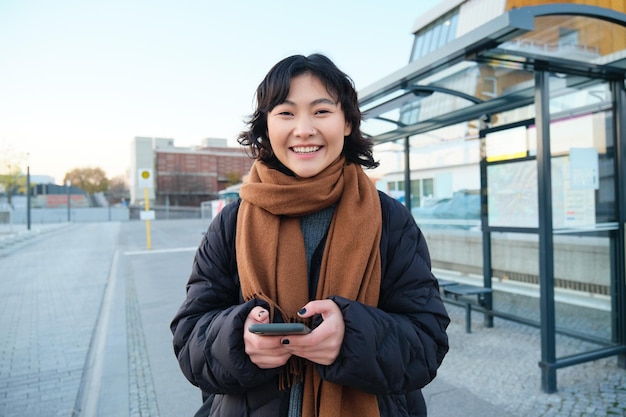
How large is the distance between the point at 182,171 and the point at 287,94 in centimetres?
8349

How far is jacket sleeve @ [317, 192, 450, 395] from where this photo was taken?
108 centimetres

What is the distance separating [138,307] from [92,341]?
1.40m

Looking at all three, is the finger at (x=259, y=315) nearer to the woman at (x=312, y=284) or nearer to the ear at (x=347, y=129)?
the woman at (x=312, y=284)

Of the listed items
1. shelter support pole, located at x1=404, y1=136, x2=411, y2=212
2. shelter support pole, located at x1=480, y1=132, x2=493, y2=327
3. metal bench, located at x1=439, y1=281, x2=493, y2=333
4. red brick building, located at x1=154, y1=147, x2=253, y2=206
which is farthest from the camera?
red brick building, located at x1=154, y1=147, x2=253, y2=206

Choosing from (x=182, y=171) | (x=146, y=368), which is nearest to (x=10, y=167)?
(x=146, y=368)

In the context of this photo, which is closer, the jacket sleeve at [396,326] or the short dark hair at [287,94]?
the jacket sleeve at [396,326]

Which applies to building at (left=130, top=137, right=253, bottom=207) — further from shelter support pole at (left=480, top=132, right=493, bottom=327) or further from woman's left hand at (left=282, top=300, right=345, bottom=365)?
woman's left hand at (left=282, top=300, right=345, bottom=365)

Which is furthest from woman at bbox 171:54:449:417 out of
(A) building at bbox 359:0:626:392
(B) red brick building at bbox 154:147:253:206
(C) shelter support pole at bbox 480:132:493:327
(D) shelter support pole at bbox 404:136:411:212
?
(B) red brick building at bbox 154:147:253:206

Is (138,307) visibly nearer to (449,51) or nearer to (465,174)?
(465,174)

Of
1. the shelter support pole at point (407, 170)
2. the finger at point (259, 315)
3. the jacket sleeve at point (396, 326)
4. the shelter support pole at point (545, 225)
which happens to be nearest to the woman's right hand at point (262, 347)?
the finger at point (259, 315)

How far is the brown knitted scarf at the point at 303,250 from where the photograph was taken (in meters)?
1.20

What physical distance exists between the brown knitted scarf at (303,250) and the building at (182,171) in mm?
76678

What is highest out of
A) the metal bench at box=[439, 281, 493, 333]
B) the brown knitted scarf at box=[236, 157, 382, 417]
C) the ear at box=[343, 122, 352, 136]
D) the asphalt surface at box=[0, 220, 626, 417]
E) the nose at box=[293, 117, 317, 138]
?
the ear at box=[343, 122, 352, 136]

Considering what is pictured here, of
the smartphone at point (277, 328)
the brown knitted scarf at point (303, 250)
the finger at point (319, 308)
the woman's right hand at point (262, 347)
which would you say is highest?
the brown knitted scarf at point (303, 250)
